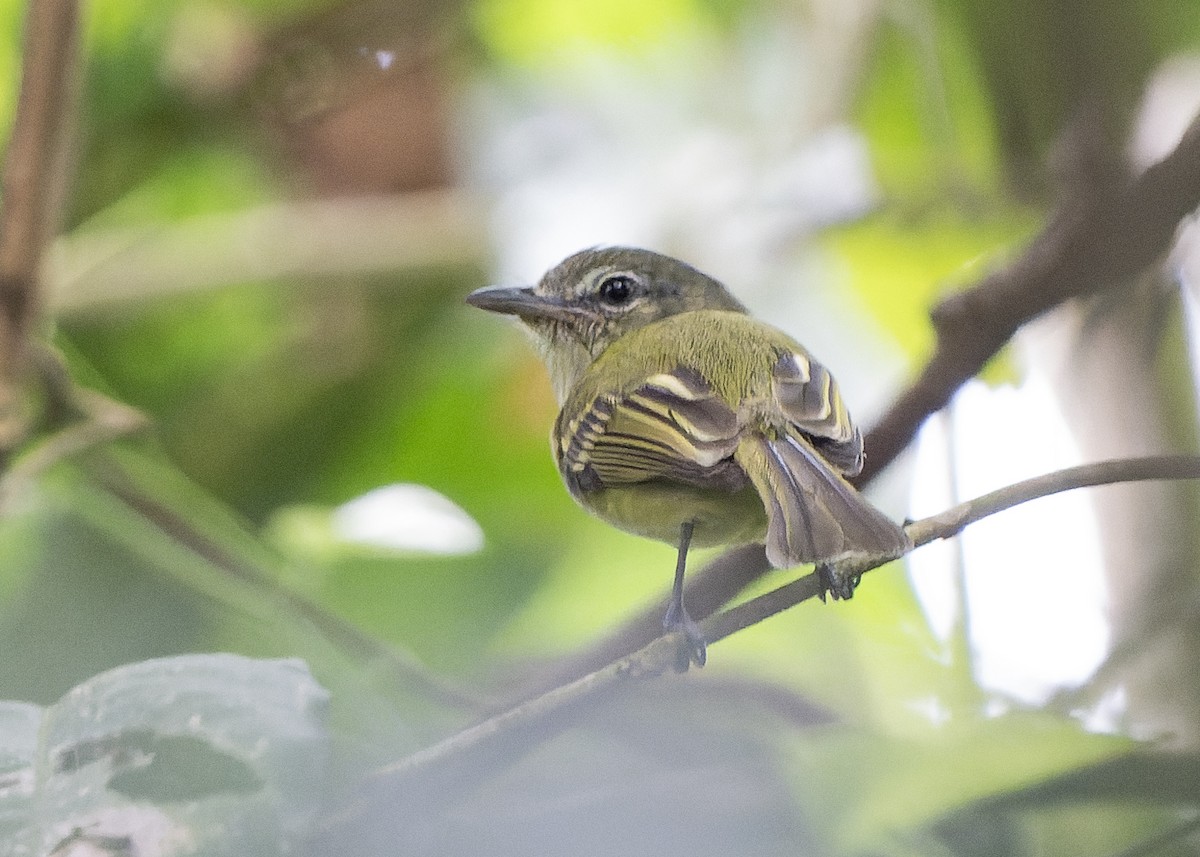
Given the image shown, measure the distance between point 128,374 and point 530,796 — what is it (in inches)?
59.6

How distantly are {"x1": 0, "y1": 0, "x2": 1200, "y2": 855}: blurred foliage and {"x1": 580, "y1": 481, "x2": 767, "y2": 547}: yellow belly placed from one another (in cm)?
15

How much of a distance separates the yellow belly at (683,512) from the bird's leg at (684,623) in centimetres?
2

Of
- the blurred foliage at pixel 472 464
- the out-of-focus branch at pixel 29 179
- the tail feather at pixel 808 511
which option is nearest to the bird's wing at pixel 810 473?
the tail feather at pixel 808 511

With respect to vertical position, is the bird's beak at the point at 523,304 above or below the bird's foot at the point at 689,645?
above

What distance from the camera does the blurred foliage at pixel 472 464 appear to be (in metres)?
1.07

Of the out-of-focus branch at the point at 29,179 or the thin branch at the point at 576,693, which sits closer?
the thin branch at the point at 576,693

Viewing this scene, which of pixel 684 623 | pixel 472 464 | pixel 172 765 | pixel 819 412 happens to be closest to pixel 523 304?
pixel 472 464

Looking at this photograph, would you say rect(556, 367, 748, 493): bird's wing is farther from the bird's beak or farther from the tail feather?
the bird's beak

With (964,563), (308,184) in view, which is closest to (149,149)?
(308,184)

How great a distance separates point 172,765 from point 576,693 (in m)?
0.35

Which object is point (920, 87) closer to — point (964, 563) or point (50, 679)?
point (964, 563)

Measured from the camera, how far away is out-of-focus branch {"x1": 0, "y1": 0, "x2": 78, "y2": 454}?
163cm

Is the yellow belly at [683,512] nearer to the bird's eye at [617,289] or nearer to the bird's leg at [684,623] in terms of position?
the bird's leg at [684,623]

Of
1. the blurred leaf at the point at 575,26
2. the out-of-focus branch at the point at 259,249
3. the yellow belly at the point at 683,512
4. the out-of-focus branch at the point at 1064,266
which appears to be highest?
the blurred leaf at the point at 575,26
